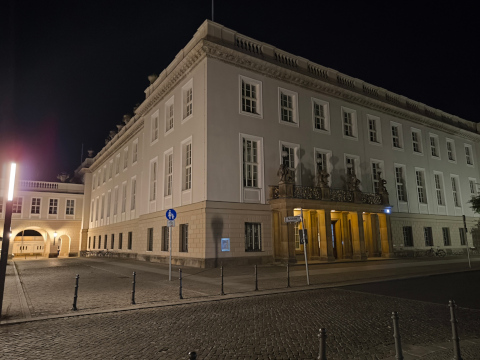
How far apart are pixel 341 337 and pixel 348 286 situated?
6.59 m

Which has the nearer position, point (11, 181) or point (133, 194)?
point (11, 181)

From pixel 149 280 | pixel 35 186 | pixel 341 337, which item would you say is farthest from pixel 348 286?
pixel 35 186

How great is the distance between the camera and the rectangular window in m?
21.0

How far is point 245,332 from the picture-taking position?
6195 mm

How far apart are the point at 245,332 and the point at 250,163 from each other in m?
15.6

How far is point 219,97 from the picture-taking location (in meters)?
20.7

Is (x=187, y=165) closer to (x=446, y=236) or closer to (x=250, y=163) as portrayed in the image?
(x=250, y=163)

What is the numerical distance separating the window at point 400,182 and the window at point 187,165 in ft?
61.6

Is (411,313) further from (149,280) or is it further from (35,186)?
(35,186)

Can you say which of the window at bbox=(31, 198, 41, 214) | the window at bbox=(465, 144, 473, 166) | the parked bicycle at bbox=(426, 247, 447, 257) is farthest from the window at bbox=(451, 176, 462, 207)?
the window at bbox=(31, 198, 41, 214)

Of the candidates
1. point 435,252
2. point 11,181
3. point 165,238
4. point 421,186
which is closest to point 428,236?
point 435,252

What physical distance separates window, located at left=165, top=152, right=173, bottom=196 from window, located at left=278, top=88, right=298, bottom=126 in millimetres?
8757

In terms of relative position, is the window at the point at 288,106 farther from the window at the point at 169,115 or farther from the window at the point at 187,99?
the window at the point at 169,115

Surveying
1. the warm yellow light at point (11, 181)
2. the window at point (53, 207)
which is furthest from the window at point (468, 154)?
the window at point (53, 207)
